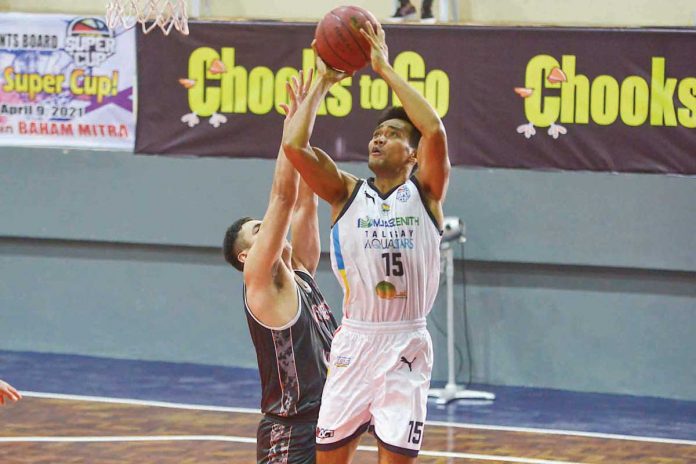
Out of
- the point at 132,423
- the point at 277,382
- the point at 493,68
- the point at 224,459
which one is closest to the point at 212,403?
the point at 132,423

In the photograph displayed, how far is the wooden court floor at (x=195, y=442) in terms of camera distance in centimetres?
813

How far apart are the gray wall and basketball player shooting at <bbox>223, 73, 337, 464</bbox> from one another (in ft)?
16.9

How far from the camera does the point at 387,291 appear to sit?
5.45 m

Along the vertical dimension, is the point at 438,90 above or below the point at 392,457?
above

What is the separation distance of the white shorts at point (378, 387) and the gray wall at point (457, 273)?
17.0 feet

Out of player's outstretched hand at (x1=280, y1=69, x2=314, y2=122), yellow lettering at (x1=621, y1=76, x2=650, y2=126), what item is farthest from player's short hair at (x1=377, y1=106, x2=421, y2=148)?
yellow lettering at (x1=621, y1=76, x2=650, y2=126)

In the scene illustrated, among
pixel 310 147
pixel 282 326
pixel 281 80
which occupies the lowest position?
pixel 282 326

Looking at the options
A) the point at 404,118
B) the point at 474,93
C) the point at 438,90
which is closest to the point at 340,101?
the point at 438,90

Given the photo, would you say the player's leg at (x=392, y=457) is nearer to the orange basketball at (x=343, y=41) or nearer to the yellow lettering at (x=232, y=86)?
the orange basketball at (x=343, y=41)

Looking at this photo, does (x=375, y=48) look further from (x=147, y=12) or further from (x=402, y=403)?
(x=147, y=12)

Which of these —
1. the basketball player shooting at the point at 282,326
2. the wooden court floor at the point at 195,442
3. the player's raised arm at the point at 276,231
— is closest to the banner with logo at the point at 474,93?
the wooden court floor at the point at 195,442

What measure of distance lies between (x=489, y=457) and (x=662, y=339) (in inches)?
109

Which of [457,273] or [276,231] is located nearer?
[276,231]

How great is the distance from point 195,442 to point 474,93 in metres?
3.90
